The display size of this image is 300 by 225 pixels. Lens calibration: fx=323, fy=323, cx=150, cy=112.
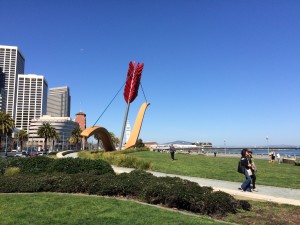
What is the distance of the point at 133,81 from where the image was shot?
3950 centimetres

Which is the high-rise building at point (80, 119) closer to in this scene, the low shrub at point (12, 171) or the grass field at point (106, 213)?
the low shrub at point (12, 171)

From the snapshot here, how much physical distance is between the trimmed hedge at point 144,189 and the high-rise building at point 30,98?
170720mm

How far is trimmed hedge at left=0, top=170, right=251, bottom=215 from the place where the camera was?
22.5 feet

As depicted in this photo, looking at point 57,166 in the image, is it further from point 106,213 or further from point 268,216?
point 268,216

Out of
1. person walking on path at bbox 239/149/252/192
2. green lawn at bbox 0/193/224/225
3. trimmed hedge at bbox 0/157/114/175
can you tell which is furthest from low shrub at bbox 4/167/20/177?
person walking on path at bbox 239/149/252/192

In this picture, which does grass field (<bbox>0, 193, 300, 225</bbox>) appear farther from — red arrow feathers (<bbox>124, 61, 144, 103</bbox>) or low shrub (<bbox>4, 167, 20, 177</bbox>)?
red arrow feathers (<bbox>124, 61, 144, 103</bbox>)

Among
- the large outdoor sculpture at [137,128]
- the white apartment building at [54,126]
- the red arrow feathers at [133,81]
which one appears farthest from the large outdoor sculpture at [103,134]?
the white apartment building at [54,126]

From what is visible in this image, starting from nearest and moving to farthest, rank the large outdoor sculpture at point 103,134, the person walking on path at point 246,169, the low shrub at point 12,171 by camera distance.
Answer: the person walking on path at point 246,169 → the low shrub at point 12,171 → the large outdoor sculpture at point 103,134

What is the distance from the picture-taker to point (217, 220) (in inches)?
244

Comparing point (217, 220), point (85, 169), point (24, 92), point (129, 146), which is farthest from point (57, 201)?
point (24, 92)

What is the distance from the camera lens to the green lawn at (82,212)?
229 inches

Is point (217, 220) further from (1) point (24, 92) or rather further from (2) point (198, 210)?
(1) point (24, 92)

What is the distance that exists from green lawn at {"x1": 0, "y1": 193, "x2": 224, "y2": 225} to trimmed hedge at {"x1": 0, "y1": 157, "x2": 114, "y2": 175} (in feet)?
12.9

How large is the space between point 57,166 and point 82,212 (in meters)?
6.23
